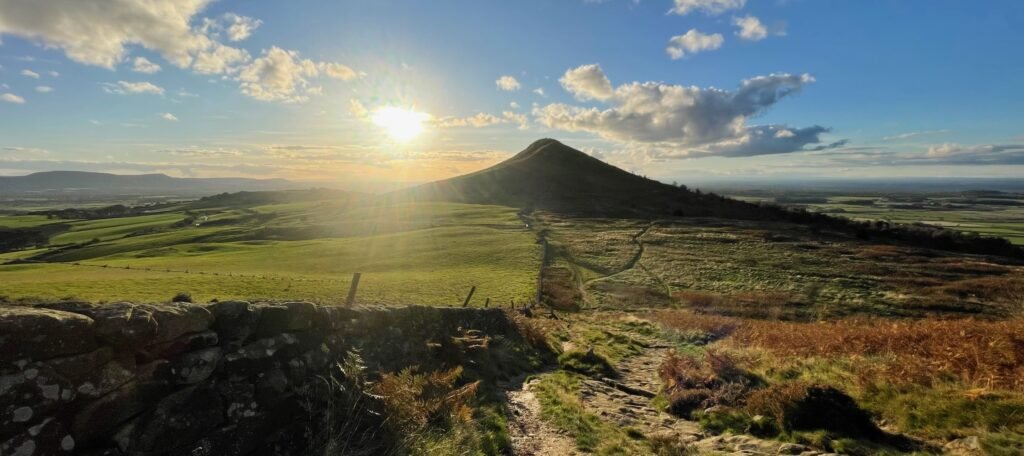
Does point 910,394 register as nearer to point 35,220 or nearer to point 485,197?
point 485,197

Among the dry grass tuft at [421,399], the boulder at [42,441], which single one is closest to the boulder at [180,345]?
the boulder at [42,441]

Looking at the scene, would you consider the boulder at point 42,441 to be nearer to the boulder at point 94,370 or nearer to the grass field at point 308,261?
the boulder at point 94,370

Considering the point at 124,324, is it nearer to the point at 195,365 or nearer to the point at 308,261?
the point at 195,365

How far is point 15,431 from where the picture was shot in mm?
5086

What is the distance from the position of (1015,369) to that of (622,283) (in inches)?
1636

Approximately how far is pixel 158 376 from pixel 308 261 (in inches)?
2432

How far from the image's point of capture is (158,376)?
21.1 feet

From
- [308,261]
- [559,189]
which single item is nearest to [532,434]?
[308,261]

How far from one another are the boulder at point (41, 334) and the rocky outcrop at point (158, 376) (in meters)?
0.01

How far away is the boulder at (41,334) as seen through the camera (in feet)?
16.6

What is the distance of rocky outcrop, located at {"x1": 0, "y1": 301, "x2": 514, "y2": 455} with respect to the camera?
525 cm

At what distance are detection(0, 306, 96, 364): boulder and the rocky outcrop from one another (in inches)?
0.4

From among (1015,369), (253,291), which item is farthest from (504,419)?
(253,291)

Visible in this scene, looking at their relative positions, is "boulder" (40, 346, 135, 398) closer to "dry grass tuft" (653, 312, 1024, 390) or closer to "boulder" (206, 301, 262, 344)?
"boulder" (206, 301, 262, 344)
